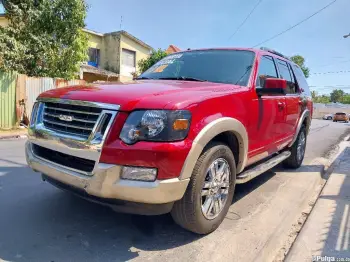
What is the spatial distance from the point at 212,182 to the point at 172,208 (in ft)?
1.54

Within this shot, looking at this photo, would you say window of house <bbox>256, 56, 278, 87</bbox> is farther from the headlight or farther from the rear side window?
the headlight

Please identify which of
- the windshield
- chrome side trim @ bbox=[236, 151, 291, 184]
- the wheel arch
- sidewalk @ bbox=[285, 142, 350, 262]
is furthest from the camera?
the windshield

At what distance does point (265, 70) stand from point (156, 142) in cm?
236

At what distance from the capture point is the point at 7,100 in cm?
1078

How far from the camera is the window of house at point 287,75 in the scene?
188 inches

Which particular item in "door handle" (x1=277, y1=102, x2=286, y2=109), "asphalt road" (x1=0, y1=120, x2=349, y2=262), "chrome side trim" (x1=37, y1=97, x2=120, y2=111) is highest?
"door handle" (x1=277, y1=102, x2=286, y2=109)

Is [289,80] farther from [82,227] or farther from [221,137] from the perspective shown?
[82,227]

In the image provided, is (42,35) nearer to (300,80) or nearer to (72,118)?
(300,80)

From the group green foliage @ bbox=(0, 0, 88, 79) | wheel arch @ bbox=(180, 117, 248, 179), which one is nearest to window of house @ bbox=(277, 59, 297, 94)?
wheel arch @ bbox=(180, 117, 248, 179)

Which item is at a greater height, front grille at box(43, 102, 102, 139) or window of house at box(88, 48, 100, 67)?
window of house at box(88, 48, 100, 67)

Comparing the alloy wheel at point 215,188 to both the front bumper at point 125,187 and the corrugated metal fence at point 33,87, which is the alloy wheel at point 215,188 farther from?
the corrugated metal fence at point 33,87

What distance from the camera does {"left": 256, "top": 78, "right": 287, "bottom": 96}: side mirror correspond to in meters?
3.40

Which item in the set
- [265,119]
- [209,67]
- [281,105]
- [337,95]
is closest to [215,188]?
[265,119]

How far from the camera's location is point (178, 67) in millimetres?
3969
